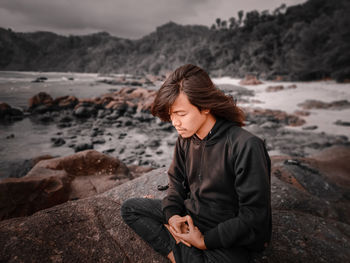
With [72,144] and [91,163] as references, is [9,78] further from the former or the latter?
[91,163]

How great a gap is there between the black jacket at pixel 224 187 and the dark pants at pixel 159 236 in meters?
0.08

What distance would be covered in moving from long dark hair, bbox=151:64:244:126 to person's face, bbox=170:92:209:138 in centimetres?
3

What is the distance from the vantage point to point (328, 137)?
8086mm

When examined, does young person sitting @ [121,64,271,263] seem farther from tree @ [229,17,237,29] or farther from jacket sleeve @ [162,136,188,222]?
tree @ [229,17,237,29]

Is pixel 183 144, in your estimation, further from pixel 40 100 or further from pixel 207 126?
pixel 40 100

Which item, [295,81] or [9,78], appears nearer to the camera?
[9,78]

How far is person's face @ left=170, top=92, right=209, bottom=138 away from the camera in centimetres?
153

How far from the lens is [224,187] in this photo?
1.58 metres

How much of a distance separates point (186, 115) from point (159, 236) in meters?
1.22

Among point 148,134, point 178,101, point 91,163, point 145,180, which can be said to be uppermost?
point 178,101

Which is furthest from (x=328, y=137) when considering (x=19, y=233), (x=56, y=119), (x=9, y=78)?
(x=56, y=119)

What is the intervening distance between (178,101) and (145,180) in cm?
228

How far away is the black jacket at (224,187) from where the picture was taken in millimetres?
1317

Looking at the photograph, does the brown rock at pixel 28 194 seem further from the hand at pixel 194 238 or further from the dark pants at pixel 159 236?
the hand at pixel 194 238
